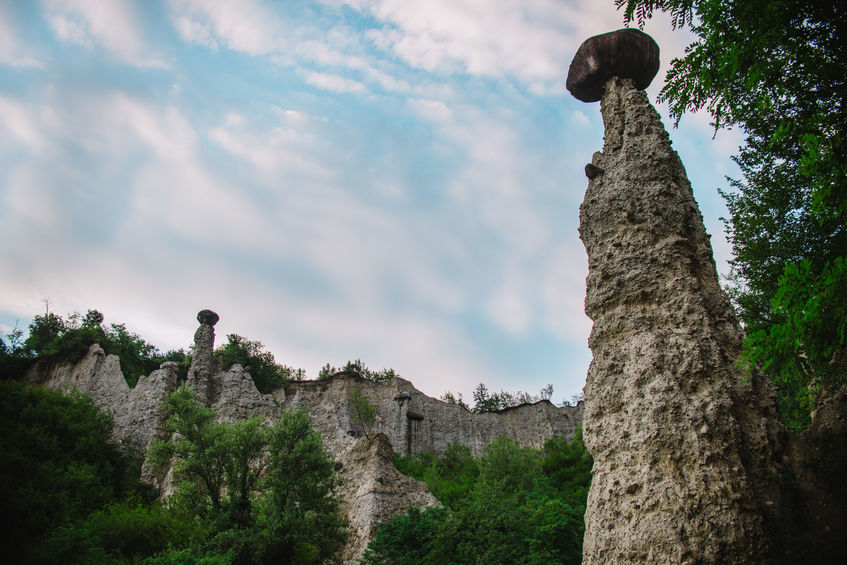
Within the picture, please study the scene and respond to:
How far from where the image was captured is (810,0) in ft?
13.6

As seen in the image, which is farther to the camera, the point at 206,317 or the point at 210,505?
the point at 206,317

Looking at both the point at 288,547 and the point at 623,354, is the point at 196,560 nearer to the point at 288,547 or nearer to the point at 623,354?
the point at 288,547

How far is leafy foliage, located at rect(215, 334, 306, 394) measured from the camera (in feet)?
102

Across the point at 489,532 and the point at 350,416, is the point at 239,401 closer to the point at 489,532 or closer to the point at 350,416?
the point at 350,416

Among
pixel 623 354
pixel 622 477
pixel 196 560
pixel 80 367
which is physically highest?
pixel 80 367

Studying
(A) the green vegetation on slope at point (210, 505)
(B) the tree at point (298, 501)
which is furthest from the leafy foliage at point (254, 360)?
(B) the tree at point (298, 501)

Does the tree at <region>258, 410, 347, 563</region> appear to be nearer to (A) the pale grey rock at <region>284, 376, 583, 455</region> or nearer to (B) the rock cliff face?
(B) the rock cliff face

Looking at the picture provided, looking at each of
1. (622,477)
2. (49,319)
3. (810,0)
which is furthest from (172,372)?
(810,0)

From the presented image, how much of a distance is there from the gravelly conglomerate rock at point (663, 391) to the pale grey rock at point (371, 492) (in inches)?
280

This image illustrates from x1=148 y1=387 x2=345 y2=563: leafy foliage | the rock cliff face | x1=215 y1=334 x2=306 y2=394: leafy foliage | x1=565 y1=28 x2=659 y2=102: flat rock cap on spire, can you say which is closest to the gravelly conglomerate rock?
x1=565 y1=28 x2=659 y2=102: flat rock cap on spire

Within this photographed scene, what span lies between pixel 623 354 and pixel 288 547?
779cm

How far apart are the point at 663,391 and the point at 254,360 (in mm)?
30912

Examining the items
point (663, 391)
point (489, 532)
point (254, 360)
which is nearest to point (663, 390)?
point (663, 391)

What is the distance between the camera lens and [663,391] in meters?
4.30
